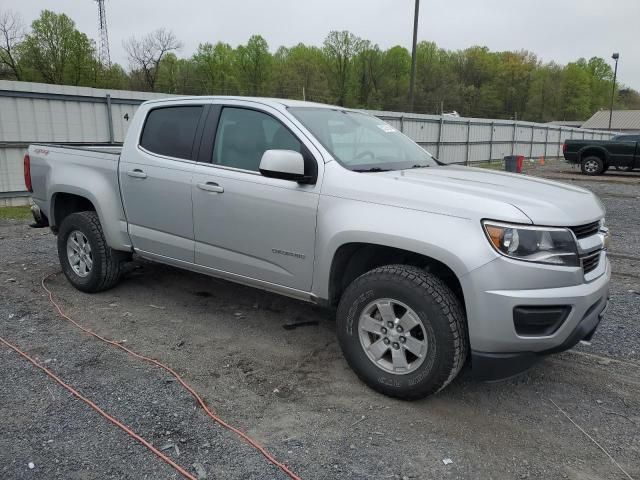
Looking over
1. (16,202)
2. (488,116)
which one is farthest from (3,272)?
(488,116)

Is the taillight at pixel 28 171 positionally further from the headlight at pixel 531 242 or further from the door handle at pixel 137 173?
the headlight at pixel 531 242

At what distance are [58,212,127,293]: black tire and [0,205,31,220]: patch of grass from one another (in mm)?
5122

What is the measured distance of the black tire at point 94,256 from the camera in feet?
16.6

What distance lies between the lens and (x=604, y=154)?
67.7 feet

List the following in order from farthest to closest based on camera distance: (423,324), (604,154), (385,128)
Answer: (604,154), (385,128), (423,324)

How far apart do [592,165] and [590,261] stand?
2011 cm

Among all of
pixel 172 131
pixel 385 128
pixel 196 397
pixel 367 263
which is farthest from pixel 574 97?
pixel 196 397

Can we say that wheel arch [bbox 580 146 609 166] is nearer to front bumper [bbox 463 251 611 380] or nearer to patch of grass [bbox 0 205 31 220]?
patch of grass [bbox 0 205 31 220]

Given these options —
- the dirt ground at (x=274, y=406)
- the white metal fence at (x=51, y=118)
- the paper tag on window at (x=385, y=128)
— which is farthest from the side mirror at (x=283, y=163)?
the white metal fence at (x=51, y=118)

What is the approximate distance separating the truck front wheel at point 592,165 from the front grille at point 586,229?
19713 mm

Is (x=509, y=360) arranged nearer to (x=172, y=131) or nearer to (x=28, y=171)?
(x=172, y=131)

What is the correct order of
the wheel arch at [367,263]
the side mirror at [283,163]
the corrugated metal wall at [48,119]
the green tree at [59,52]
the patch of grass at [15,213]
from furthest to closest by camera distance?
the green tree at [59,52] < the corrugated metal wall at [48,119] < the patch of grass at [15,213] < the side mirror at [283,163] < the wheel arch at [367,263]

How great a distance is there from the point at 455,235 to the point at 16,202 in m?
11.1

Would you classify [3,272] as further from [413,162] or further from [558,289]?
[558,289]
